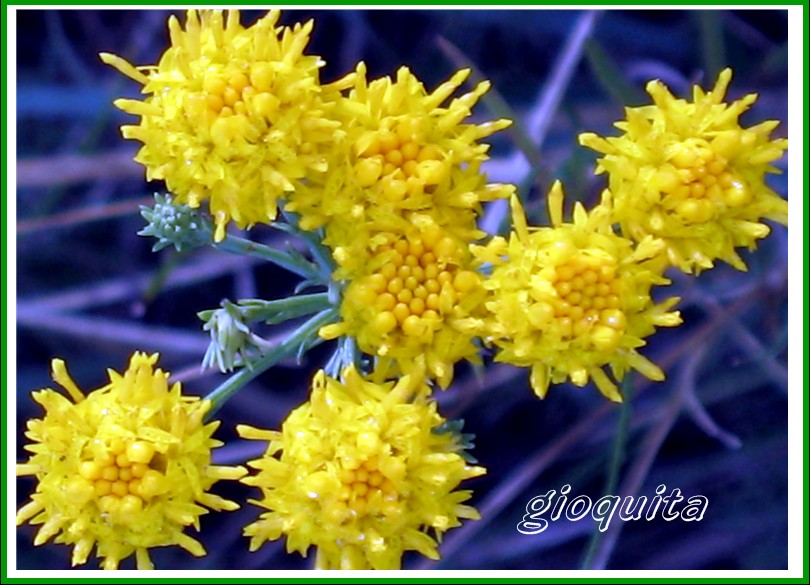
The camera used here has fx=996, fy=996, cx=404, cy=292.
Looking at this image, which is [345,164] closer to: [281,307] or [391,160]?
[391,160]

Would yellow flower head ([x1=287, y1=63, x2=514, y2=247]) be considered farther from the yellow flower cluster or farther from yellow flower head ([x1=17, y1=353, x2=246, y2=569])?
yellow flower head ([x1=17, y1=353, x2=246, y2=569])

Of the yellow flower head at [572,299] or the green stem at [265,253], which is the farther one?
the green stem at [265,253]

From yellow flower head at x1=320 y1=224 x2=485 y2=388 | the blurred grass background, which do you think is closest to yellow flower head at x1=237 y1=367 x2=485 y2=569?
yellow flower head at x1=320 y1=224 x2=485 y2=388

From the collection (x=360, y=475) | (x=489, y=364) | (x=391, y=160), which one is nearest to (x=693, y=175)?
(x=391, y=160)

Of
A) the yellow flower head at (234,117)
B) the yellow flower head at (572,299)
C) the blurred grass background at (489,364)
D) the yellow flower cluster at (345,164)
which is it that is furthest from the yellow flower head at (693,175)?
the blurred grass background at (489,364)

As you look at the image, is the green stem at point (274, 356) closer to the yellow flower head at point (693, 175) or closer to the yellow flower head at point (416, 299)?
the yellow flower head at point (416, 299)
